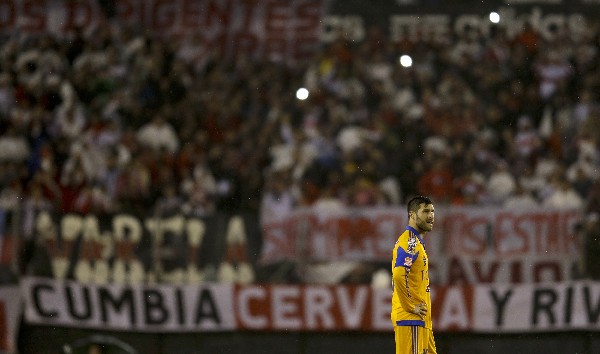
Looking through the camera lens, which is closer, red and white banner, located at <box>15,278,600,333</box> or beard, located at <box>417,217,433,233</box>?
beard, located at <box>417,217,433,233</box>

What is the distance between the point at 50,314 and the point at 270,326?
2544mm

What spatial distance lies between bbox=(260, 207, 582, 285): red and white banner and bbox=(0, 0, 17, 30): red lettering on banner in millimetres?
9186

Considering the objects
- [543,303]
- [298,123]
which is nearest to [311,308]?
[543,303]

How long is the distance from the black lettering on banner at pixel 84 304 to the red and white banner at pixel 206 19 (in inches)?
307

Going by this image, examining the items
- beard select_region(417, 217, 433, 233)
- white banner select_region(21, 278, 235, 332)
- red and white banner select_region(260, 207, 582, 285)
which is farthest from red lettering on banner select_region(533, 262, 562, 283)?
beard select_region(417, 217, 433, 233)

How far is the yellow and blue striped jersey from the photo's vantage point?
31.9 ft

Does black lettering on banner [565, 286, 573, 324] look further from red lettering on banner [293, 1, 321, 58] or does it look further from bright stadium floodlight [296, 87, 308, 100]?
red lettering on banner [293, 1, 321, 58]

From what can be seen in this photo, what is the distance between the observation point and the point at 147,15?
21438 millimetres

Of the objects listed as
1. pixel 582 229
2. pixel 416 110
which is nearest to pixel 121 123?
pixel 416 110

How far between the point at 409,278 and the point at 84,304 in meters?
5.51

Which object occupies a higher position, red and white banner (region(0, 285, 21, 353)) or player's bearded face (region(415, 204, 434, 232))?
player's bearded face (region(415, 204, 434, 232))

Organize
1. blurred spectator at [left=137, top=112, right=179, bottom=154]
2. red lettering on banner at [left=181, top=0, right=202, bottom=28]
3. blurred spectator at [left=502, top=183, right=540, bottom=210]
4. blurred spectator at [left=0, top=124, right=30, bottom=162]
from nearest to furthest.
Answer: blurred spectator at [left=502, top=183, right=540, bottom=210] → blurred spectator at [left=0, top=124, right=30, bottom=162] → blurred spectator at [left=137, top=112, right=179, bottom=154] → red lettering on banner at [left=181, top=0, right=202, bottom=28]

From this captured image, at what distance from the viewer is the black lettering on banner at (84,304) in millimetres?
14086

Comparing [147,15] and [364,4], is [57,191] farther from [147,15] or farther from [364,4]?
[364,4]
